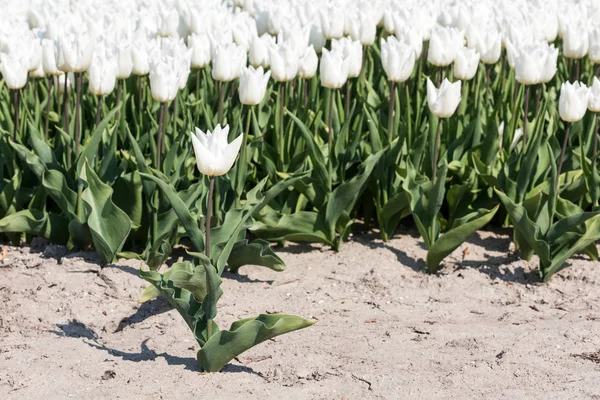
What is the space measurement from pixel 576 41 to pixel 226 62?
1.94 meters

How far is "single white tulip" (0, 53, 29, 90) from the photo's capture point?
164 inches

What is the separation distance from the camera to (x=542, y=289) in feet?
13.4

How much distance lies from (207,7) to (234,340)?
2756 mm

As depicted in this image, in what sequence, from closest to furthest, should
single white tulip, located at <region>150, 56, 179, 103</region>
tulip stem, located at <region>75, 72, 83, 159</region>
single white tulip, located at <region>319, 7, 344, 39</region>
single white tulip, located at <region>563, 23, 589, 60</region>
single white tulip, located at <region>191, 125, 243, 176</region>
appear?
1. single white tulip, located at <region>191, 125, 243, 176</region>
2. single white tulip, located at <region>150, 56, 179, 103</region>
3. tulip stem, located at <region>75, 72, 83, 159</region>
4. single white tulip, located at <region>563, 23, 589, 60</region>
5. single white tulip, located at <region>319, 7, 344, 39</region>

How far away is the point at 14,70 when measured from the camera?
4.18m

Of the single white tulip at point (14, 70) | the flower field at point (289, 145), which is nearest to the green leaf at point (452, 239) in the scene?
the flower field at point (289, 145)

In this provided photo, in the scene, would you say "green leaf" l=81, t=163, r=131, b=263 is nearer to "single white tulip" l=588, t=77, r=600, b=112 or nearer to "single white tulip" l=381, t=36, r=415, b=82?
"single white tulip" l=381, t=36, r=415, b=82

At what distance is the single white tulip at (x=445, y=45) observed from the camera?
4.60 metres

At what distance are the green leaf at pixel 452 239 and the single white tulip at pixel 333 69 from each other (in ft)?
2.93

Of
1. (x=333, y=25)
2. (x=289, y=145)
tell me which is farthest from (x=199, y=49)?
(x=333, y=25)

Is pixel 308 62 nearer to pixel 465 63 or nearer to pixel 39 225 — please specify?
pixel 465 63

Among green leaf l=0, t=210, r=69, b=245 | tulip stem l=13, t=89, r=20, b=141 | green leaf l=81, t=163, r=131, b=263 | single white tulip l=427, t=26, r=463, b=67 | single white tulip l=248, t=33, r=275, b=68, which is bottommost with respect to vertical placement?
green leaf l=0, t=210, r=69, b=245

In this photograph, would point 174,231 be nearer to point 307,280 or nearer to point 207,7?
point 307,280

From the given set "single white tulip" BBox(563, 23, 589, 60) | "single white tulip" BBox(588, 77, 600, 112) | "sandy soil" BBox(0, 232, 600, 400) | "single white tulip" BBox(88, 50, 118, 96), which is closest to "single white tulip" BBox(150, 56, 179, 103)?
"single white tulip" BBox(88, 50, 118, 96)
